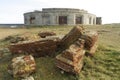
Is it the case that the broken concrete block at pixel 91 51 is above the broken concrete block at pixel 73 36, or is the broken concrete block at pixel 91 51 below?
below

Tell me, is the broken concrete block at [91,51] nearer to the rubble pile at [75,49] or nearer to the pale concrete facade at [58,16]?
the rubble pile at [75,49]

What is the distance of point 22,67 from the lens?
1248cm

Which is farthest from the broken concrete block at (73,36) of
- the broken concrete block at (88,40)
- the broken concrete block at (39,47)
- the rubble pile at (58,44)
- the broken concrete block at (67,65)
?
the broken concrete block at (67,65)

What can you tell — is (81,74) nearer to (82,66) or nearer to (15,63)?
(82,66)

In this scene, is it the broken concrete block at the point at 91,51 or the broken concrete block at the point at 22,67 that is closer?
the broken concrete block at the point at 22,67

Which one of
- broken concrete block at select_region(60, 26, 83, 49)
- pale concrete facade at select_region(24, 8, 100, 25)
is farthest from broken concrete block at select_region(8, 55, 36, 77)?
pale concrete facade at select_region(24, 8, 100, 25)

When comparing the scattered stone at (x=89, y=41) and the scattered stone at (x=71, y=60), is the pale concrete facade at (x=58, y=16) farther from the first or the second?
the scattered stone at (x=71, y=60)

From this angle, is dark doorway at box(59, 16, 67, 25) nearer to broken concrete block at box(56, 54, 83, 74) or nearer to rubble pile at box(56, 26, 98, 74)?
rubble pile at box(56, 26, 98, 74)

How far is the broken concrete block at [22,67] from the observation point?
40.5 ft

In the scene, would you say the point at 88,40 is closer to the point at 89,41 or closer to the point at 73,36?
the point at 89,41

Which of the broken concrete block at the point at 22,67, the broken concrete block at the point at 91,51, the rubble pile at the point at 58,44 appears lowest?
the broken concrete block at the point at 22,67

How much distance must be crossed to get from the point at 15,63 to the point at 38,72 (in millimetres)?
1333

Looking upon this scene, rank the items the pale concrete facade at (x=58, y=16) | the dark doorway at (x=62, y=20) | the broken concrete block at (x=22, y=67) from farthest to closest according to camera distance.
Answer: the dark doorway at (x=62, y=20)
the pale concrete facade at (x=58, y=16)
the broken concrete block at (x=22, y=67)

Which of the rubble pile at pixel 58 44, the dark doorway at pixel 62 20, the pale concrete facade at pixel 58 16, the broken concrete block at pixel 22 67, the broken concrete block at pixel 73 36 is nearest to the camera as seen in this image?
the broken concrete block at pixel 22 67
